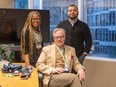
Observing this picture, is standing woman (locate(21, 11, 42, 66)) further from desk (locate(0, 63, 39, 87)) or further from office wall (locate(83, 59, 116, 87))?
office wall (locate(83, 59, 116, 87))

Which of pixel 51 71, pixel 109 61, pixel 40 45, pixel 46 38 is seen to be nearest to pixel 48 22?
pixel 46 38

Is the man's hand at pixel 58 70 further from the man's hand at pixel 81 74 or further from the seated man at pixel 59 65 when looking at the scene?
the man's hand at pixel 81 74

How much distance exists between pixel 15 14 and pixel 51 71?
178 cm

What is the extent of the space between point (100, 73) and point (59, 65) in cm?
131

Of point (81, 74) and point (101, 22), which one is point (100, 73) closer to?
point (101, 22)

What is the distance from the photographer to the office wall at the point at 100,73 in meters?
4.18

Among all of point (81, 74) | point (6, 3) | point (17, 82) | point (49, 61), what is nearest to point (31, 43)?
point (49, 61)

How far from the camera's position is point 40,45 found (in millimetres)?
3566

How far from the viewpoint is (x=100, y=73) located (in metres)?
4.32

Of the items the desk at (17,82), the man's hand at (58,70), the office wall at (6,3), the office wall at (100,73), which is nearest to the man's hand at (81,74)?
the man's hand at (58,70)

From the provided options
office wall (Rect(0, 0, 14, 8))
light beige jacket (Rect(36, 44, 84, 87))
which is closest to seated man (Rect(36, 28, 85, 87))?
light beige jacket (Rect(36, 44, 84, 87))

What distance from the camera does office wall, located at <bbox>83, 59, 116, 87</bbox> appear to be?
4.18m

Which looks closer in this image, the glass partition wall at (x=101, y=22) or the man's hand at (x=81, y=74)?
the man's hand at (x=81, y=74)

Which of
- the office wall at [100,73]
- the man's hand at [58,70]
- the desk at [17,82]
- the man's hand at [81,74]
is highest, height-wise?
the desk at [17,82]
